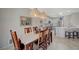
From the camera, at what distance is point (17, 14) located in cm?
234

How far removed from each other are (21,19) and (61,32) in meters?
0.76

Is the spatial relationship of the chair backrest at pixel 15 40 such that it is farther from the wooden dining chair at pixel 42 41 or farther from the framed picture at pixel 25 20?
the wooden dining chair at pixel 42 41

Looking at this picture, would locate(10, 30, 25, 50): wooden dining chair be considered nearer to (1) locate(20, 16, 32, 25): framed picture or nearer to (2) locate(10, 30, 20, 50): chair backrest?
(2) locate(10, 30, 20, 50): chair backrest

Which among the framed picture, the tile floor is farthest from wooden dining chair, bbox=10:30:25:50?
the tile floor

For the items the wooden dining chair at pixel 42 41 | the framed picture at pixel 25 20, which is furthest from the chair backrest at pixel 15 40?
the wooden dining chair at pixel 42 41

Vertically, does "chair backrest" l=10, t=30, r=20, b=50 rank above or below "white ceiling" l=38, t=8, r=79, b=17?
below

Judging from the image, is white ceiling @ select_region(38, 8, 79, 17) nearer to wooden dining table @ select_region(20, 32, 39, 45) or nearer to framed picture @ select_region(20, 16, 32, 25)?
framed picture @ select_region(20, 16, 32, 25)

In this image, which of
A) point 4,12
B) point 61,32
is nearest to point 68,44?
point 61,32

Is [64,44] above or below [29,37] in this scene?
below

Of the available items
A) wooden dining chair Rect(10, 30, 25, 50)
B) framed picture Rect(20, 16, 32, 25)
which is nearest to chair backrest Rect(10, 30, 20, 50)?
wooden dining chair Rect(10, 30, 25, 50)

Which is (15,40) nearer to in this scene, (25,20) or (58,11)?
(25,20)

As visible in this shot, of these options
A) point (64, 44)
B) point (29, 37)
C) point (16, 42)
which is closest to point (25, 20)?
point (29, 37)

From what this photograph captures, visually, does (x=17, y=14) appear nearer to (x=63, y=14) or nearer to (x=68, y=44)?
(x=63, y=14)

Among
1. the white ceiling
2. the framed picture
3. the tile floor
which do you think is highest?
the white ceiling
